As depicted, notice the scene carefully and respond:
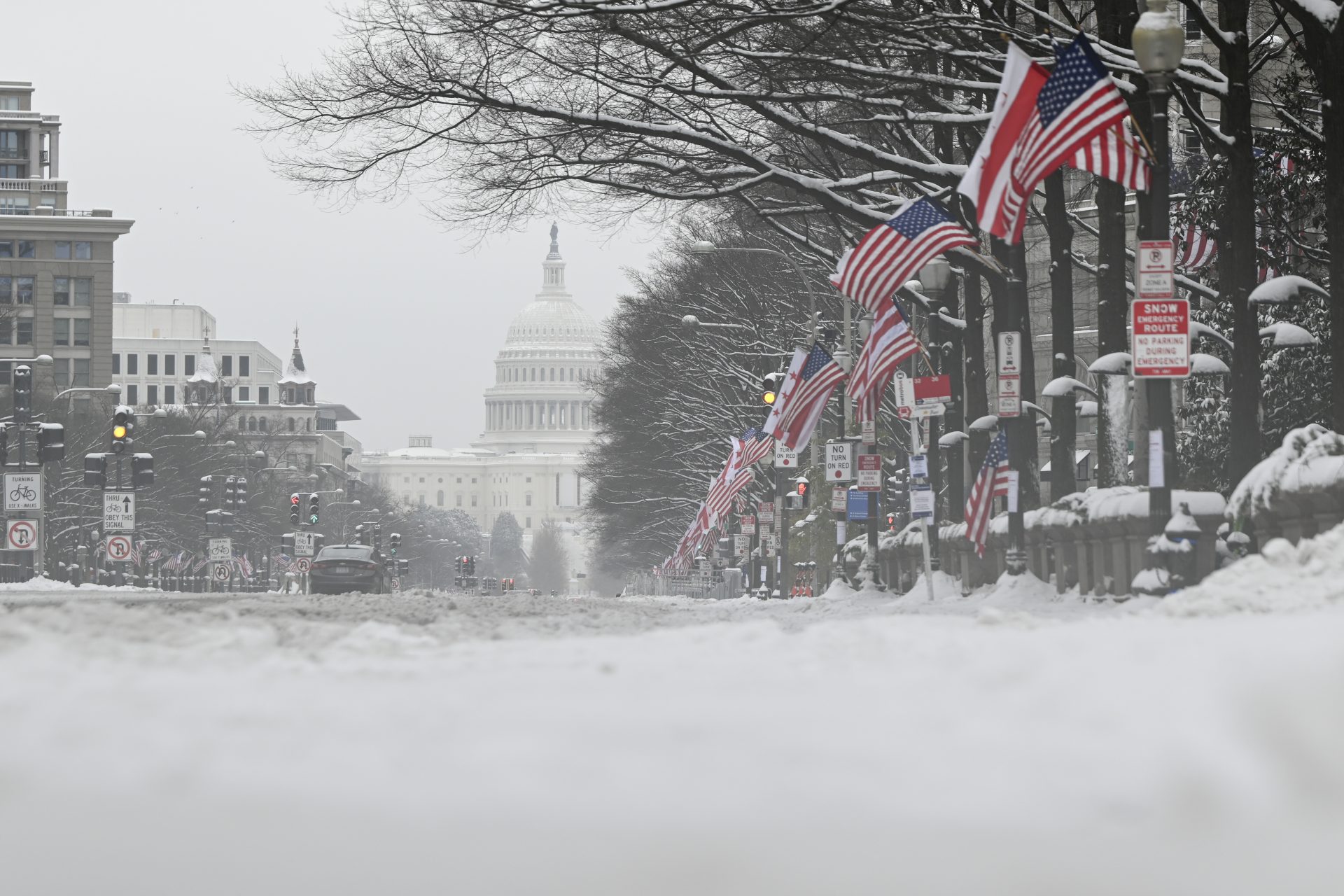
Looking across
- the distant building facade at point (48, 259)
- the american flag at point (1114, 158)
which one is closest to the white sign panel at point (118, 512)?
the american flag at point (1114, 158)

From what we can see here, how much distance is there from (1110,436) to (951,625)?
53.4ft

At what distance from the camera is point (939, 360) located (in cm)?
3416

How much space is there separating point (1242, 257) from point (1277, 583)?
10.8 meters

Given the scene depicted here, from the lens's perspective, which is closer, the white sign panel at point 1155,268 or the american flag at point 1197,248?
the white sign panel at point 1155,268

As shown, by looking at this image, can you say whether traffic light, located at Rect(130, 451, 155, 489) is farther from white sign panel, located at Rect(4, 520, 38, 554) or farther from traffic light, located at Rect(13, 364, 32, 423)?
traffic light, located at Rect(13, 364, 32, 423)

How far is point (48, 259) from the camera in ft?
484

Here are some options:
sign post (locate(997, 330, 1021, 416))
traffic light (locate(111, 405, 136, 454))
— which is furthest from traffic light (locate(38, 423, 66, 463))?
sign post (locate(997, 330, 1021, 416))

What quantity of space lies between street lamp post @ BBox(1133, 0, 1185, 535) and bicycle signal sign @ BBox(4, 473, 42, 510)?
33813mm

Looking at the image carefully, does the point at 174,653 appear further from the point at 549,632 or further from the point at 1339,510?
the point at 1339,510

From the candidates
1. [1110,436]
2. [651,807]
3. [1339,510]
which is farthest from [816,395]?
[651,807]

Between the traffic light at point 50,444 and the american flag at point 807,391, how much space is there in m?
17.2

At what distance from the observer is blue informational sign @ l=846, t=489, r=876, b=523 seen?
35.8m

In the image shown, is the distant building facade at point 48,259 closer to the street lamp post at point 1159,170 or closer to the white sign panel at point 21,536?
the white sign panel at point 21,536

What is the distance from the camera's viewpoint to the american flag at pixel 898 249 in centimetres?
2278
